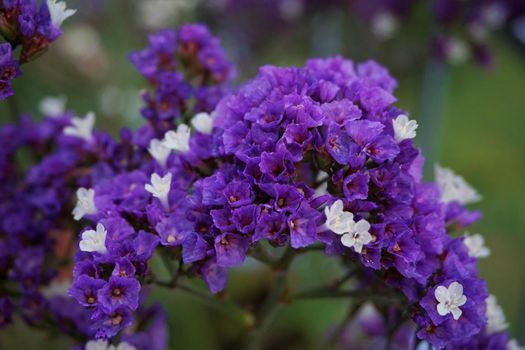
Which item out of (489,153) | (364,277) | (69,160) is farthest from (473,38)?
(489,153)

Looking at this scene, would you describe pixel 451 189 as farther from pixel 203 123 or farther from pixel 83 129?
pixel 83 129

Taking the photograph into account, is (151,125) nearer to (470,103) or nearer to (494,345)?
(494,345)

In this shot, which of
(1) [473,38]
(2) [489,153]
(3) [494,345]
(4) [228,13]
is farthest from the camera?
(2) [489,153]

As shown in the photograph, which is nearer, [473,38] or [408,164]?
[408,164]

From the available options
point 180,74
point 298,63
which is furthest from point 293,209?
point 298,63

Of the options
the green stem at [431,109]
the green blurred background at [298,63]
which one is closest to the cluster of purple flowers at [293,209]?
the green blurred background at [298,63]

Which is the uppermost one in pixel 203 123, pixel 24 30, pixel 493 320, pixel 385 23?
pixel 24 30
